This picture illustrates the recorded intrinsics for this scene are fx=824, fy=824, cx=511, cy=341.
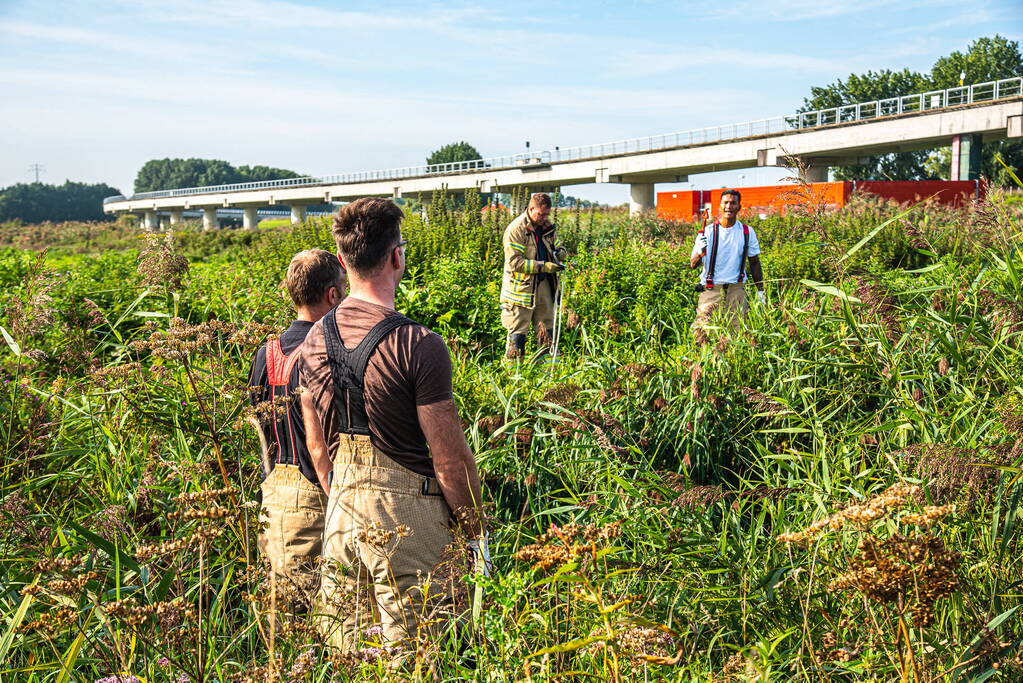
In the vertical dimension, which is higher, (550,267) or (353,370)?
(550,267)

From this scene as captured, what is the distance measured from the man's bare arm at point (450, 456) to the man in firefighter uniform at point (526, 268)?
5.38m

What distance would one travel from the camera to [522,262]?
8.59m

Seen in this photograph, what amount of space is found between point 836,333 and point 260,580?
420cm

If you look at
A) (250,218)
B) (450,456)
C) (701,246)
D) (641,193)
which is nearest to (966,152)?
(641,193)

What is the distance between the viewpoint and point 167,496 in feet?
14.3

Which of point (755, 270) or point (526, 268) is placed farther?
point (526, 268)

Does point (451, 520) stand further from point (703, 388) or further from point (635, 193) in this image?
point (635, 193)

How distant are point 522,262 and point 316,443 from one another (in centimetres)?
549

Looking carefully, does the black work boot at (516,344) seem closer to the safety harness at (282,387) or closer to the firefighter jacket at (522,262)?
the firefighter jacket at (522,262)

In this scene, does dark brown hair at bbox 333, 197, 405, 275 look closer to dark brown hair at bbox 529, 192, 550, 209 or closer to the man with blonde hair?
the man with blonde hair

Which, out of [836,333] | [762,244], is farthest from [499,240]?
[836,333]

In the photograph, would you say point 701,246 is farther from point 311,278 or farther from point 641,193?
point 641,193

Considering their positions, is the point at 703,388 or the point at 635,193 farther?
the point at 635,193

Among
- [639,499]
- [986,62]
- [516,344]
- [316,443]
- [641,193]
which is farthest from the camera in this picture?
[986,62]
